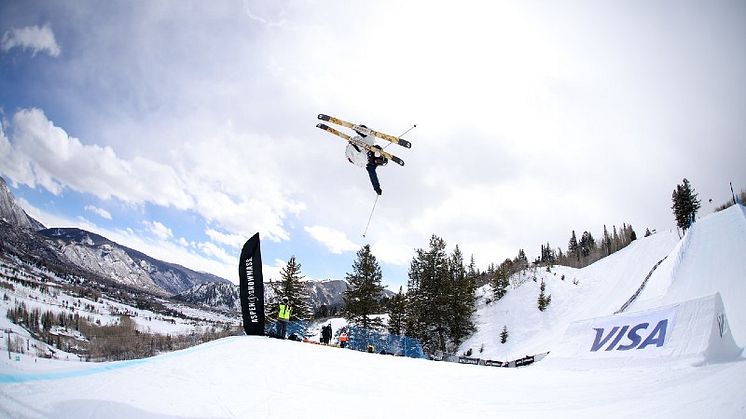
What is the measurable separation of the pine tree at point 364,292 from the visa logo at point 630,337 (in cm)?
2649

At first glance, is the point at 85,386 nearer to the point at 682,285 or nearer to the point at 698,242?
the point at 682,285

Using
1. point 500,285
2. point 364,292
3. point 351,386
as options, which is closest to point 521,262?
point 500,285

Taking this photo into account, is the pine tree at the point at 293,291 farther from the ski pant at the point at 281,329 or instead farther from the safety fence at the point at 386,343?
the ski pant at the point at 281,329

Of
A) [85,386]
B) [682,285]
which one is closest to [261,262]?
[85,386]

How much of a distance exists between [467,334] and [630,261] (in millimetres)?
25305

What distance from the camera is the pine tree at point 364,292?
3708cm

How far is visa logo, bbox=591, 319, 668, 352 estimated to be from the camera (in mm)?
10797

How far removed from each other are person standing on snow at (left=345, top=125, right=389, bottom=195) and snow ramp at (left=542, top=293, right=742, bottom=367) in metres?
9.42

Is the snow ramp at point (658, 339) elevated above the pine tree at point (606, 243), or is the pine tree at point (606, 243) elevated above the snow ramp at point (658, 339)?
the pine tree at point (606, 243)

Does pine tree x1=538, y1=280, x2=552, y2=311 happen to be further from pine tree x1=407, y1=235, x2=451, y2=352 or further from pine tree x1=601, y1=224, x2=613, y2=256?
pine tree x1=601, y1=224, x2=613, y2=256

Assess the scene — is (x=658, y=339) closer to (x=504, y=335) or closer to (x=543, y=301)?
(x=504, y=335)

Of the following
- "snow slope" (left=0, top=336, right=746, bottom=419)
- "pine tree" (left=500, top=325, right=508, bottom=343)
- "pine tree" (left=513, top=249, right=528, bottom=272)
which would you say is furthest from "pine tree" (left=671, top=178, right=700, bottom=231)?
"snow slope" (left=0, top=336, right=746, bottom=419)

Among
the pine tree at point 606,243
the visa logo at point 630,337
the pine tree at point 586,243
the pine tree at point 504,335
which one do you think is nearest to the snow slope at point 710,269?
the visa logo at point 630,337

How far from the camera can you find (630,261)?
46656 mm
